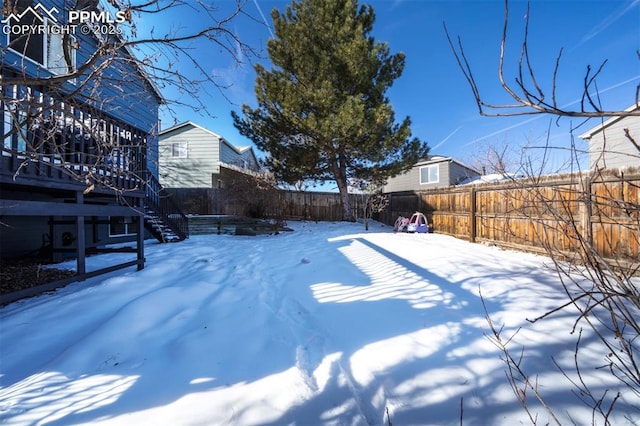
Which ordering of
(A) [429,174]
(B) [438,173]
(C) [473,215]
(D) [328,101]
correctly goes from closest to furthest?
(C) [473,215] < (D) [328,101] < (B) [438,173] < (A) [429,174]

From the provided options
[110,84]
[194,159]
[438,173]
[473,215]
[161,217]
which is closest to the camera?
[110,84]

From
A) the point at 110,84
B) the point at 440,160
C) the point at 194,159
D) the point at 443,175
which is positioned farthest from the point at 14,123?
the point at 440,160

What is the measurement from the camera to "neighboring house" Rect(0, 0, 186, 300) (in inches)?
81.7

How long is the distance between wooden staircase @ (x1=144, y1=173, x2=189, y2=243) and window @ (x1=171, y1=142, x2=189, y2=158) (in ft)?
26.1

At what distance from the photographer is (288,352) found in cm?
240

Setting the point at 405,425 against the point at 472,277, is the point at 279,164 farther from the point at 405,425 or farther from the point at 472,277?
the point at 405,425

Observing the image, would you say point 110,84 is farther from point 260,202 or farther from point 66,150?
point 260,202

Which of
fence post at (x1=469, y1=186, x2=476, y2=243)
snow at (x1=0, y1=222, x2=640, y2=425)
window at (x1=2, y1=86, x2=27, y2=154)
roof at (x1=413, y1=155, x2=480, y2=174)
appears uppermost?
roof at (x1=413, y1=155, x2=480, y2=174)

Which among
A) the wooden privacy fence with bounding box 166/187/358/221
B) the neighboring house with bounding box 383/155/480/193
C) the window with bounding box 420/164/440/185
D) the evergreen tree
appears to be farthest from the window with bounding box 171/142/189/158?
the window with bounding box 420/164/440/185

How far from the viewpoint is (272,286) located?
4129mm

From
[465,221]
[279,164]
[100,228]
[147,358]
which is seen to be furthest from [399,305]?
[279,164]

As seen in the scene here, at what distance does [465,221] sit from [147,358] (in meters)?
8.66

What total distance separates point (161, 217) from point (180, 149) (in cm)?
956

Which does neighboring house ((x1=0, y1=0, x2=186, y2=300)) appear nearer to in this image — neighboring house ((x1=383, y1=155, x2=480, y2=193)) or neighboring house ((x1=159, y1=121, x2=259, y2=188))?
neighboring house ((x1=159, y1=121, x2=259, y2=188))
